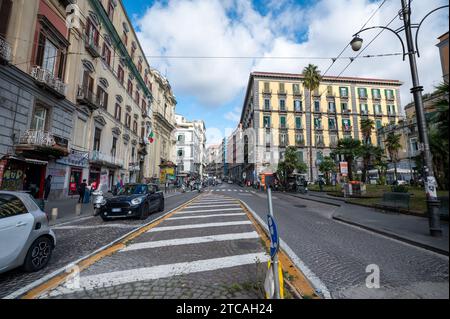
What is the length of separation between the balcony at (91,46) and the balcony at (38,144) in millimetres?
9033

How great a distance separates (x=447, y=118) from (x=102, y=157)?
78.9 ft

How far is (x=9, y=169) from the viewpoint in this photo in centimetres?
1145

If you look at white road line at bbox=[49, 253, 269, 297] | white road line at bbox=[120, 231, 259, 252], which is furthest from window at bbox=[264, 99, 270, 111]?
white road line at bbox=[49, 253, 269, 297]

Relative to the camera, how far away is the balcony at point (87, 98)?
56.0 ft

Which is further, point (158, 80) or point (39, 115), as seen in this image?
point (158, 80)

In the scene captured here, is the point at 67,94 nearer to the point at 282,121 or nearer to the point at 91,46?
the point at 91,46

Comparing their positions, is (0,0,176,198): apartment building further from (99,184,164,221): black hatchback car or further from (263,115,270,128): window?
(263,115,270,128): window

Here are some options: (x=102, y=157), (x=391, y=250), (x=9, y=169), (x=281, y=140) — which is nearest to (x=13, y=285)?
(x=391, y=250)

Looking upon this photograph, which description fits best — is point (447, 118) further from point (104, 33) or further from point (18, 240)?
point (104, 33)

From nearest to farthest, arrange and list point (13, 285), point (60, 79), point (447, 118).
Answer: point (447, 118)
point (13, 285)
point (60, 79)

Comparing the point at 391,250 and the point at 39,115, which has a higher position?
the point at 39,115

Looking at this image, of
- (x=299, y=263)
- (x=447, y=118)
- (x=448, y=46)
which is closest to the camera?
(x=448, y=46)

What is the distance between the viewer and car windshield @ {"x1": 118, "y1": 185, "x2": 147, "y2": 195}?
9289 mm

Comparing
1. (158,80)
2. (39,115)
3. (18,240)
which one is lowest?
(18,240)
